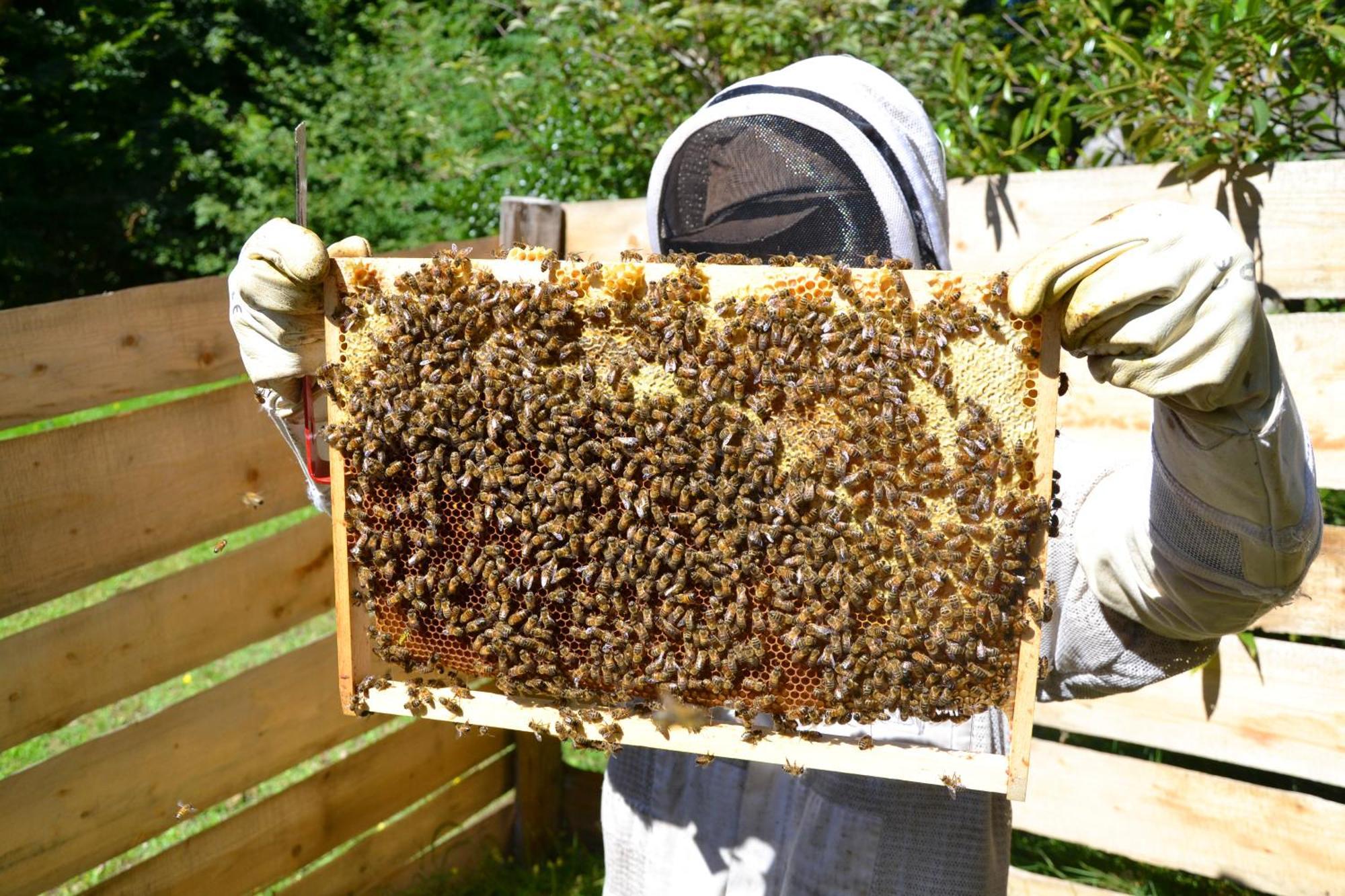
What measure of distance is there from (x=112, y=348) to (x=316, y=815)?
2149 mm

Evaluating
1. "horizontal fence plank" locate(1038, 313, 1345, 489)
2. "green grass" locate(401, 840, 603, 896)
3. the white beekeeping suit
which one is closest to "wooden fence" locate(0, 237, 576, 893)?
"green grass" locate(401, 840, 603, 896)

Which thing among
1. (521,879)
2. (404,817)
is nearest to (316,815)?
(404,817)

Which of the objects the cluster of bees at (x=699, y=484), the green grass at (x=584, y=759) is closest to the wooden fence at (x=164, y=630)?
the green grass at (x=584, y=759)

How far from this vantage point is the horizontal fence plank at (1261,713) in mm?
3578

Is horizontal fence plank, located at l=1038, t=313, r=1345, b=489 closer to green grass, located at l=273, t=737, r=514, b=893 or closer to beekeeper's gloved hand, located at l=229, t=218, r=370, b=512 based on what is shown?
beekeeper's gloved hand, located at l=229, t=218, r=370, b=512

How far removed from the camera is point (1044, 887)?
181 inches

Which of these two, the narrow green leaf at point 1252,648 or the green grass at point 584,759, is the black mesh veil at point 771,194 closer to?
the narrow green leaf at point 1252,648

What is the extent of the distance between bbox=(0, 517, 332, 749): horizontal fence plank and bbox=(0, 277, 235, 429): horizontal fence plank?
0.71m

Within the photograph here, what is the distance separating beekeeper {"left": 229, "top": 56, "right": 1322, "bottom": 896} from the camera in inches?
68.3

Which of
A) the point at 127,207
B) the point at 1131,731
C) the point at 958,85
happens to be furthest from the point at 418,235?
the point at 1131,731

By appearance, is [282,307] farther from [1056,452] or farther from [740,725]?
[1056,452]

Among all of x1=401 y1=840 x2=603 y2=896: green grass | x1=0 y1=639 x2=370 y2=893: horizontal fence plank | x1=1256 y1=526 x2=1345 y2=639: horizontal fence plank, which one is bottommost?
x1=401 y1=840 x2=603 y2=896: green grass

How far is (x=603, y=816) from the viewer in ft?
9.40

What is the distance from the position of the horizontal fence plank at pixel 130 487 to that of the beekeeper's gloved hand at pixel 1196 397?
9.72ft
